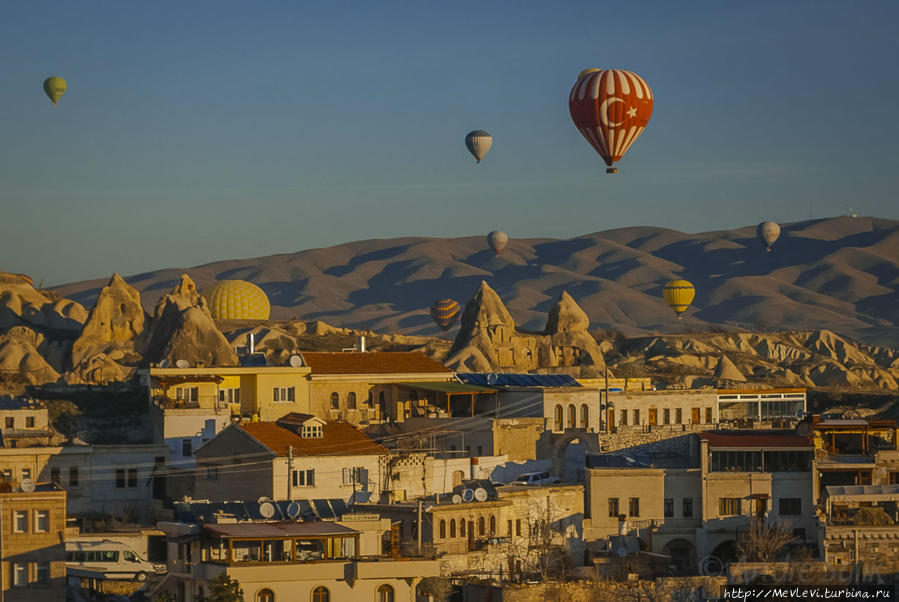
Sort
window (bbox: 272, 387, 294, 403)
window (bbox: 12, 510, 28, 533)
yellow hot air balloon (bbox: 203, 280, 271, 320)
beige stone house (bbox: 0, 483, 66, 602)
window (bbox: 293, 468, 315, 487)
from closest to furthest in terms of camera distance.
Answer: beige stone house (bbox: 0, 483, 66, 602) → window (bbox: 12, 510, 28, 533) → window (bbox: 293, 468, 315, 487) → window (bbox: 272, 387, 294, 403) → yellow hot air balloon (bbox: 203, 280, 271, 320)

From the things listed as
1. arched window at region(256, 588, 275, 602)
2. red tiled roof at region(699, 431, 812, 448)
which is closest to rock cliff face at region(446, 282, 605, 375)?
red tiled roof at region(699, 431, 812, 448)

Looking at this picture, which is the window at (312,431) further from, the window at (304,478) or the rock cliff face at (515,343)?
the rock cliff face at (515,343)

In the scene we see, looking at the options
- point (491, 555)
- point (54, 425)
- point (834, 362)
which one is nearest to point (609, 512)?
point (491, 555)

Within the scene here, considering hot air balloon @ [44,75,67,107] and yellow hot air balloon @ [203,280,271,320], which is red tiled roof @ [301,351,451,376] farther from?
yellow hot air balloon @ [203,280,271,320]

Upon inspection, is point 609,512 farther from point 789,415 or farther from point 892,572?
point 789,415

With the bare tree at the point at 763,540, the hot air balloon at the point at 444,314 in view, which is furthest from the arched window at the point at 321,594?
the hot air balloon at the point at 444,314

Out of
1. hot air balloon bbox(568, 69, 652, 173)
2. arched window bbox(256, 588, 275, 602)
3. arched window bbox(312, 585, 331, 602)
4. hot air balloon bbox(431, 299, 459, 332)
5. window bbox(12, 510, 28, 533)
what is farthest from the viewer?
hot air balloon bbox(431, 299, 459, 332)
